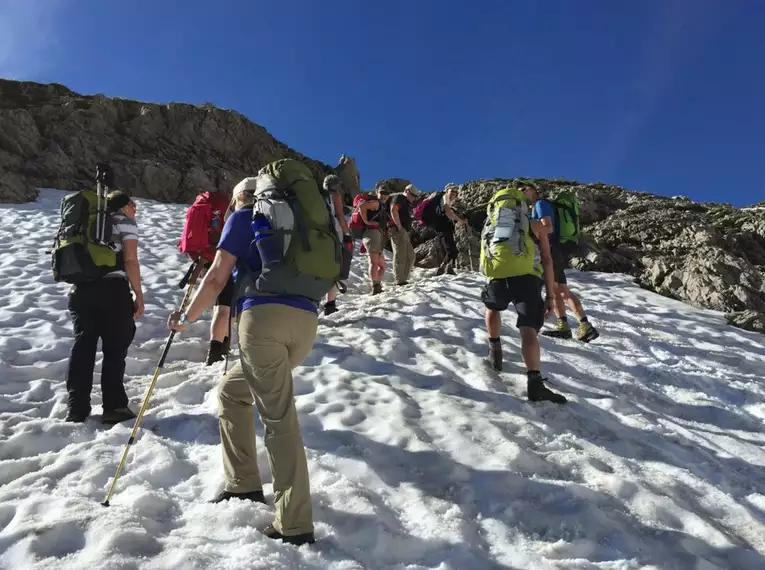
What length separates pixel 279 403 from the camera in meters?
3.33

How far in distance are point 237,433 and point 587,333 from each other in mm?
6314

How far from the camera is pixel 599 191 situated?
2036 cm

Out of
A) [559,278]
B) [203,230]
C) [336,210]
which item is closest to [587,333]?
[559,278]

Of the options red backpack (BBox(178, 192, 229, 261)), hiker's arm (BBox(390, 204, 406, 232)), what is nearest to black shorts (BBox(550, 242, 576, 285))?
hiker's arm (BBox(390, 204, 406, 232))

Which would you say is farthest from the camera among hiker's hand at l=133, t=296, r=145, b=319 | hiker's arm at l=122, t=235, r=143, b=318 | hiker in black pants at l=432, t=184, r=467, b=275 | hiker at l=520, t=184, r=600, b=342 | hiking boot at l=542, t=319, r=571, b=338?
hiker in black pants at l=432, t=184, r=467, b=275

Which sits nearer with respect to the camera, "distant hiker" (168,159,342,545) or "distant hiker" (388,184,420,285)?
"distant hiker" (168,159,342,545)

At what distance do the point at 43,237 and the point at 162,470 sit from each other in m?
11.2

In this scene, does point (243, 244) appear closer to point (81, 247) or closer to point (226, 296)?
point (81, 247)

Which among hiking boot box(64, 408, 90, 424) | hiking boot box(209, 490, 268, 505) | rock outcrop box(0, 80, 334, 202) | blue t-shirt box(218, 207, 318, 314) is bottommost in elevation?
hiking boot box(209, 490, 268, 505)

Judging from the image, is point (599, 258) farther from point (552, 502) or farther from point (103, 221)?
point (103, 221)

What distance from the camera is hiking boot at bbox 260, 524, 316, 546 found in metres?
3.24

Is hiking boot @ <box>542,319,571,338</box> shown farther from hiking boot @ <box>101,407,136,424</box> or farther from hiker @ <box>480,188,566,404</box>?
hiking boot @ <box>101,407,136,424</box>

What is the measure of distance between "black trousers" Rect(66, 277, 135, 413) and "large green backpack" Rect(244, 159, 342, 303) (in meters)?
2.57

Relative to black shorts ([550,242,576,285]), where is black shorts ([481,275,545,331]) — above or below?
below
